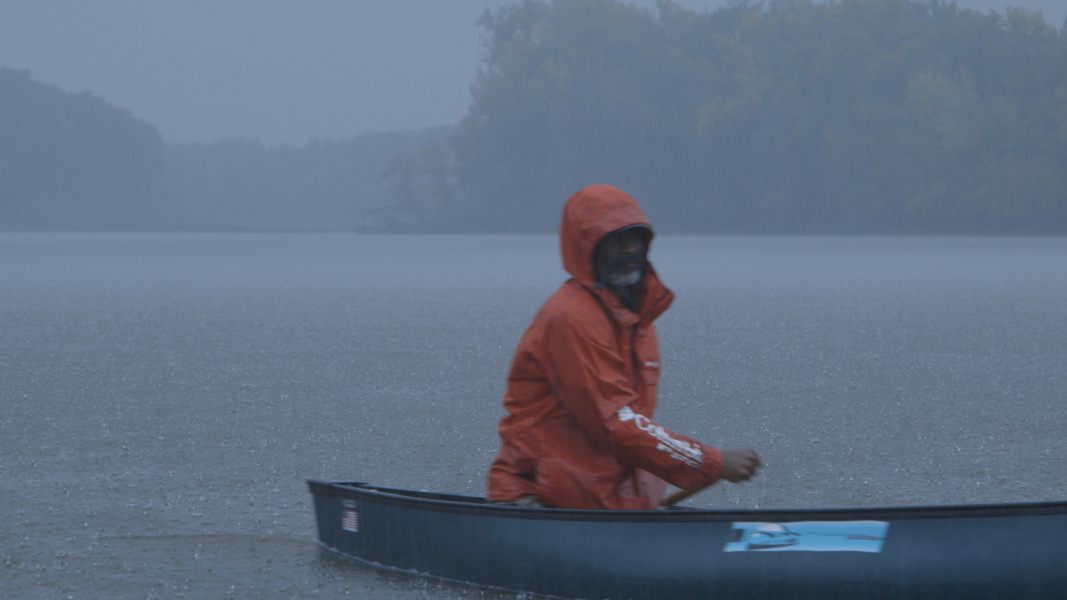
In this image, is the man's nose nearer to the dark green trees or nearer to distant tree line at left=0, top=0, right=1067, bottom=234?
distant tree line at left=0, top=0, right=1067, bottom=234

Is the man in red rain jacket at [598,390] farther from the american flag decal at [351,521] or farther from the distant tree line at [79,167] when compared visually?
the distant tree line at [79,167]

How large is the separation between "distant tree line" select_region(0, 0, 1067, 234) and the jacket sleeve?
59.0 meters

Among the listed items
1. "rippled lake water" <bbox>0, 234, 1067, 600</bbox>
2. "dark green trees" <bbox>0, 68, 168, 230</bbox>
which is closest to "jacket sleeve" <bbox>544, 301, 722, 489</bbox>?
→ "rippled lake water" <bbox>0, 234, 1067, 600</bbox>

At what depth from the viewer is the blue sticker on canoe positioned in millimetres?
3701

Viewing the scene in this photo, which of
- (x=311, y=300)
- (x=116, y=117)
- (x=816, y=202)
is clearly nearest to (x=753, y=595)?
(x=311, y=300)

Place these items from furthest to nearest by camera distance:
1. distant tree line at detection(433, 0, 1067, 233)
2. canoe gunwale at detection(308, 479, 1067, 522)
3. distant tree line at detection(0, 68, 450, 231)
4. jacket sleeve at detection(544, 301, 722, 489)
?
distant tree line at detection(0, 68, 450, 231) < distant tree line at detection(433, 0, 1067, 233) < jacket sleeve at detection(544, 301, 722, 489) < canoe gunwale at detection(308, 479, 1067, 522)

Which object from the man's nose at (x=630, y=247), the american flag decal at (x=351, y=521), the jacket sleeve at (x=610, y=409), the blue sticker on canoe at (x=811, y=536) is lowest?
the american flag decal at (x=351, y=521)

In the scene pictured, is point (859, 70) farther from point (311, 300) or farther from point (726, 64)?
point (311, 300)

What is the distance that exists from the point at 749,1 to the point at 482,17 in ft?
60.8

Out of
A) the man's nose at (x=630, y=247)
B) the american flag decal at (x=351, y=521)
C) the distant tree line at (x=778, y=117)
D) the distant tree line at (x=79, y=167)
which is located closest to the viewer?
the man's nose at (x=630, y=247)

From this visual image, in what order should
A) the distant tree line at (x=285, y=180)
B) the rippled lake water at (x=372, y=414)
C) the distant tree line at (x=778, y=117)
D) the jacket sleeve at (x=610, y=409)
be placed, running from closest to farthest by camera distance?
the jacket sleeve at (x=610, y=409), the rippled lake water at (x=372, y=414), the distant tree line at (x=778, y=117), the distant tree line at (x=285, y=180)

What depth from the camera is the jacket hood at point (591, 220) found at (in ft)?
12.6

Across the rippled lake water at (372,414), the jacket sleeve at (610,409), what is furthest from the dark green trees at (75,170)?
the jacket sleeve at (610,409)

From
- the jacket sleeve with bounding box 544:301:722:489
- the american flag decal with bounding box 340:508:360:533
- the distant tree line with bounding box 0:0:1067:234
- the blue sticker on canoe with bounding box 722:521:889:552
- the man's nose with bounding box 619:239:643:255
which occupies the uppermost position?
the distant tree line with bounding box 0:0:1067:234
